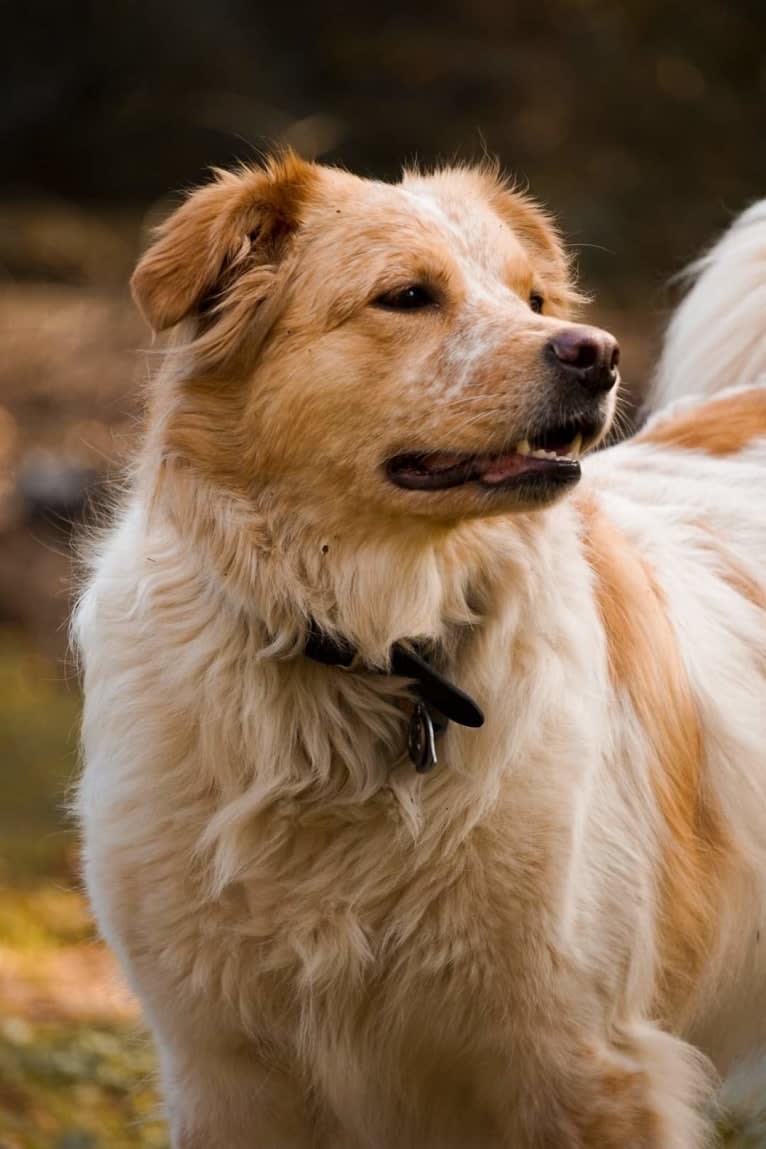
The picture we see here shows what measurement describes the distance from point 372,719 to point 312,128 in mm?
8782

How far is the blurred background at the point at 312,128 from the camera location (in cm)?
1107

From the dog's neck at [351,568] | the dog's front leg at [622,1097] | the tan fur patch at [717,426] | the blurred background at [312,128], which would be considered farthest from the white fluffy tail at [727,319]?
the blurred background at [312,128]

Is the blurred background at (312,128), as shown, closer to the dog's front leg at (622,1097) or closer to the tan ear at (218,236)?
the tan ear at (218,236)

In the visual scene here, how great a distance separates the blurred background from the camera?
1107 centimetres

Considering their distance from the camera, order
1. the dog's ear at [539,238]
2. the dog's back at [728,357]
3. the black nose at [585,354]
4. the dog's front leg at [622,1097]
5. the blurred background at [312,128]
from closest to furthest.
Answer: the black nose at [585,354]
the dog's front leg at [622,1097]
the dog's ear at [539,238]
the dog's back at [728,357]
the blurred background at [312,128]

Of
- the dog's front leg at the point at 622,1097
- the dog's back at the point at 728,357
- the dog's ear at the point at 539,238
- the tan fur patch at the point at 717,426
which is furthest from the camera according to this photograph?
the dog's back at the point at 728,357

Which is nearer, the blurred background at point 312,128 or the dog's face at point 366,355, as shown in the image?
the dog's face at point 366,355

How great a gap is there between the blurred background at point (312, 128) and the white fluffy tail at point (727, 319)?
633cm

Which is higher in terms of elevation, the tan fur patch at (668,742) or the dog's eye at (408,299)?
the dog's eye at (408,299)

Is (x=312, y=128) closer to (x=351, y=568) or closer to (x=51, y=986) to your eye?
(x=51, y=986)

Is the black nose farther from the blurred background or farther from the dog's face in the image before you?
the blurred background

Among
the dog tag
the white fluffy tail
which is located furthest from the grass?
the white fluffy tail

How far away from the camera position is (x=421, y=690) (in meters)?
3.04

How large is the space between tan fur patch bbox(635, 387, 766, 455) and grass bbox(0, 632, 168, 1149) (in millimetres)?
1740
